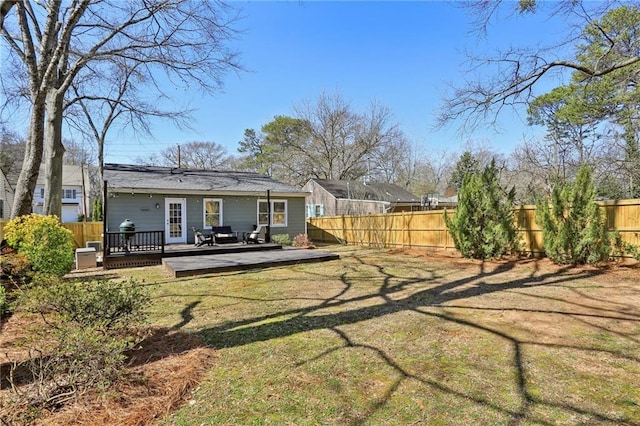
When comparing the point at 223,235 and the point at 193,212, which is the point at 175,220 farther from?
the point at 223,235

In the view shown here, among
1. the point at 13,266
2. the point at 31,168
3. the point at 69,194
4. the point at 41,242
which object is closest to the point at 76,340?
the point at 13,266

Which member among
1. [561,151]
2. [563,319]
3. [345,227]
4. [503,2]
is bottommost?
[563,319]

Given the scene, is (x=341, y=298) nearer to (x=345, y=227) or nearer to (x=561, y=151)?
(x=345, y=227)

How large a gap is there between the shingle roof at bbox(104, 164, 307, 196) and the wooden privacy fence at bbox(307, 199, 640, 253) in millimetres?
3196

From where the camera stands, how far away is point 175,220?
1331 centimetres

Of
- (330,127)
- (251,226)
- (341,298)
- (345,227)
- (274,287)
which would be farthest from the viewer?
(330,127)

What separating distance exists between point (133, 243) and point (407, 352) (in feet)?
37.3

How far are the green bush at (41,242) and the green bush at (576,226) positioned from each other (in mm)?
11637

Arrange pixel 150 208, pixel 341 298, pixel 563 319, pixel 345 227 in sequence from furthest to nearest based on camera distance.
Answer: pixel 345 227
pixel 150 208
pixel 341 298
pixel 563 319

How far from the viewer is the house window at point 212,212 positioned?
13.9 meters

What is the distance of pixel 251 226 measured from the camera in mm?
14898

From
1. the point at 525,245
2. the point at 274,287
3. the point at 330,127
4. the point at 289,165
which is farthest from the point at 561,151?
the point at 289,165

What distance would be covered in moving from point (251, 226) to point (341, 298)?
388 inches

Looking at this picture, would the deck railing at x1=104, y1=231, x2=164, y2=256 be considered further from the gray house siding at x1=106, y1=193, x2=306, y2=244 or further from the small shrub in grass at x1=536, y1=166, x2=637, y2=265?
the small shrub in grass at x1=536, y1=166, x2=637, y2=265
